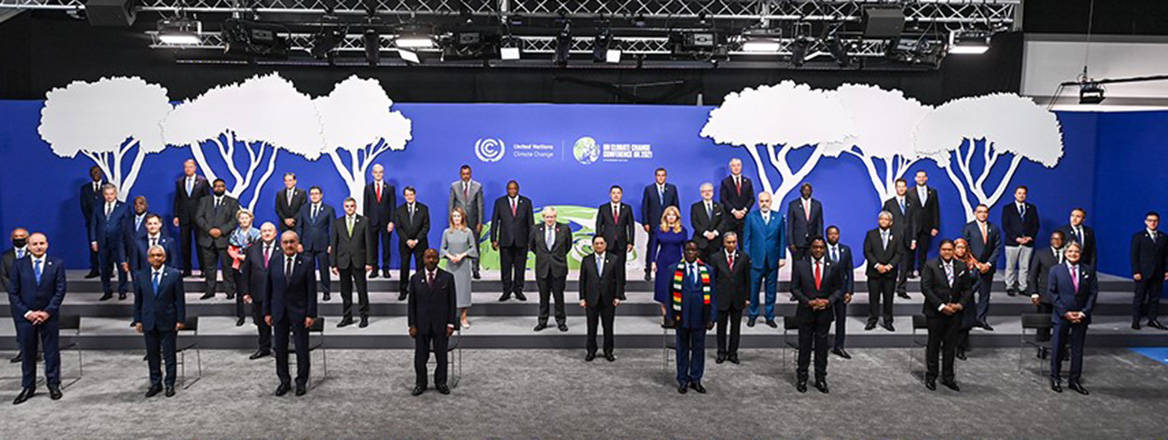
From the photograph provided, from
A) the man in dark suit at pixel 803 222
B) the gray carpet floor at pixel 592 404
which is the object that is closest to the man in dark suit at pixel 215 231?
the gray carpet floor at pixel 592 404

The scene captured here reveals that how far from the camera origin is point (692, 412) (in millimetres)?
6762

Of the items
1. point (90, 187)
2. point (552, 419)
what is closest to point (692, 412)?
point (552, 419)

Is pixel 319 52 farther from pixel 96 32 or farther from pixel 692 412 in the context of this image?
pixel 692 412

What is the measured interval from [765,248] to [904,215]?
→ 7.25 ft

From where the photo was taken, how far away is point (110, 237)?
31.8 feet

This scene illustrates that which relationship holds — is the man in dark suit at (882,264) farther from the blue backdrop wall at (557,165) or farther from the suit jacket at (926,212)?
the blue backdrop wall at (557,165)

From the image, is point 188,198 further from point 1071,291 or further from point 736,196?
point 1071,291

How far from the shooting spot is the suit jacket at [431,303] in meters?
6.91

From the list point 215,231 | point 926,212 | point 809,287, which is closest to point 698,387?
point 809,287

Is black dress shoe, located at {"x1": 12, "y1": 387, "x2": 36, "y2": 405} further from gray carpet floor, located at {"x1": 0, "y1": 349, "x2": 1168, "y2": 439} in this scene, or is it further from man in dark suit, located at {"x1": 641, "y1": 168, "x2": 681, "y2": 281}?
man in dark suit, located at {"x1": 641, "y1": 168, "x2": 681, "y2": 281}

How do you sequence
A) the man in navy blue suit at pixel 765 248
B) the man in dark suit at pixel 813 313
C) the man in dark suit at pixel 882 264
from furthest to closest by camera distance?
1. the man in navy blue suit at pixel 765 248
2. the man in dark suit at pixel 882 264
3. the man in dark suit at pixel 813 313

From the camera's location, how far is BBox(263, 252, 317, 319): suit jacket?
6.92m

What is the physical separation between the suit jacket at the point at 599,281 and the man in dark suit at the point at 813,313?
68.9 inches

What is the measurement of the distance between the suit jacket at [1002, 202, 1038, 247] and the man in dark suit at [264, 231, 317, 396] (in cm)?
852
